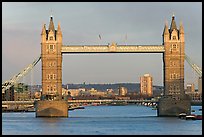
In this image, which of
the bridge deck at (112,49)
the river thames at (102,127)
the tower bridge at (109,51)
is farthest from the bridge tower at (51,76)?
the river thames at (102,127)

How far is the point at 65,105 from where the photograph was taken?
323 feet

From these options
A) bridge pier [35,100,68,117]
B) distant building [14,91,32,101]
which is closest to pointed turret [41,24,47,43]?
bridge pier [35,100,68,117]

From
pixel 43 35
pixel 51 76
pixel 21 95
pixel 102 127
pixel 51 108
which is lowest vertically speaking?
pixel 102 127

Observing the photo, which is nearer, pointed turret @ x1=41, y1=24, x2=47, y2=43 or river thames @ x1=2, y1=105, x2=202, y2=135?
river thames @ x1=2, y1=105, x2=202, y2=135

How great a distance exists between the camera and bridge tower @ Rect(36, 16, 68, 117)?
97.8m

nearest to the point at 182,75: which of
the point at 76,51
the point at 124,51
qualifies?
the point at 124,51

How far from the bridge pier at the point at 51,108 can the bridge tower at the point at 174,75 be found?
14217 mm

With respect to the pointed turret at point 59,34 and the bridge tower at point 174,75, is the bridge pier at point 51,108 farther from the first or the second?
the bridge tower at point 174,75

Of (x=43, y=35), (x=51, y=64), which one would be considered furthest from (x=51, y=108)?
(x=43, y=35)

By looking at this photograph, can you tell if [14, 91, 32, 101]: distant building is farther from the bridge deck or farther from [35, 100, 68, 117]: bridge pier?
the bridge deck

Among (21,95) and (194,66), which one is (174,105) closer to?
(194,66)

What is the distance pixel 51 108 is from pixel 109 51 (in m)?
11.1

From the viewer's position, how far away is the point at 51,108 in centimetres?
9750

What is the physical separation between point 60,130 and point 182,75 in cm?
3459
